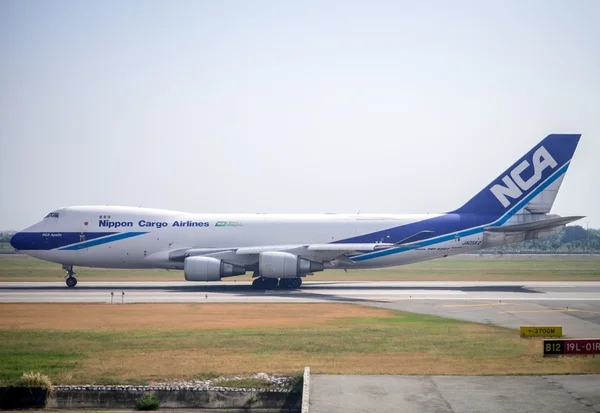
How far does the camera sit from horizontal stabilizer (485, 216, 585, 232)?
137 feet

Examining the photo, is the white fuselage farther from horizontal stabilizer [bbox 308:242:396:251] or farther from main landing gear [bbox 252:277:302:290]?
main landing gear [bbox 252:277:302:290]

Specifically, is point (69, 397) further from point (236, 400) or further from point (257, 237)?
point (257, 237)

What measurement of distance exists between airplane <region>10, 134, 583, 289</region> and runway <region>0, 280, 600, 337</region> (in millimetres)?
1916

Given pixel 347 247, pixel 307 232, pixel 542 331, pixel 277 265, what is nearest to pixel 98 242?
pixel 277 265

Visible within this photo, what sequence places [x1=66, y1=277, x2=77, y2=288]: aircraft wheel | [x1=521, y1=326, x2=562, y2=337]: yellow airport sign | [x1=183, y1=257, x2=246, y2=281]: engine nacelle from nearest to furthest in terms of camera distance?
[x1=521, y1=326, x2=562, y2=337]: yellow airport sign → [x1=183, y1=257, x2=246, y2=281]: engine nacelle → [x1=66, y1=277, x2=77, y2=288]: aircraft wheel

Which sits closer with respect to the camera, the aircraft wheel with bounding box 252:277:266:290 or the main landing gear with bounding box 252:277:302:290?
the main landing gear with bounding box 252:277:302:290

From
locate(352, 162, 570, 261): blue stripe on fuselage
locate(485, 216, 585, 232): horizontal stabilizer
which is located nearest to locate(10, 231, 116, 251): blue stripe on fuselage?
locate(352, 162, 570, 261): blue stripe on fuselage

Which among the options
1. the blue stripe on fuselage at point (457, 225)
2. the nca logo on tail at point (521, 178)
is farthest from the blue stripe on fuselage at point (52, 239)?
the nca logo on tail at point (521, 178)

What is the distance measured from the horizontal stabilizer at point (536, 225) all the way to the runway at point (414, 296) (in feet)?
12.3

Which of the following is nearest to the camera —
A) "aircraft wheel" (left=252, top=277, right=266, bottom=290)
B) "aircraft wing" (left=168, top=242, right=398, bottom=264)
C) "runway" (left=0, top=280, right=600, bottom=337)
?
"runway" (left=0, top=280, right=600, bottom=337)

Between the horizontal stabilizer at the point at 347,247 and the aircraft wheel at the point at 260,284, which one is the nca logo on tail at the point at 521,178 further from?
the aircraft wheel at the point at 260,284

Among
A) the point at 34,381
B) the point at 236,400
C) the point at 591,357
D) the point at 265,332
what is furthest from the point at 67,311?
the point at 591,357

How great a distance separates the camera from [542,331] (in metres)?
22.5

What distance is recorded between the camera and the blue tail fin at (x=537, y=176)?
44562 millimetres
